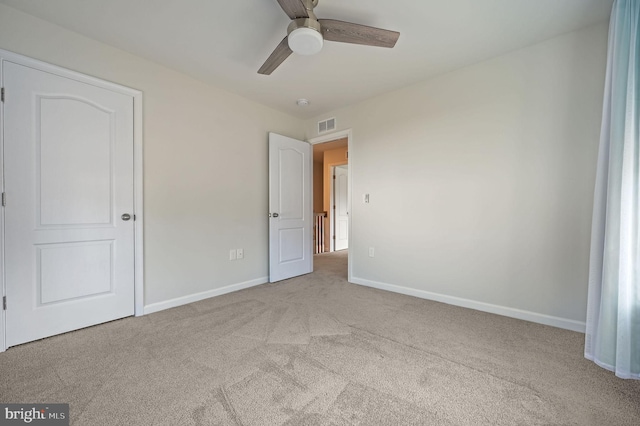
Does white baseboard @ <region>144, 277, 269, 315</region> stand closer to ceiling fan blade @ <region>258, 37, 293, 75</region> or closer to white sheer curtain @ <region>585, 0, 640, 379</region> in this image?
ceiling fan blade @ <region>258, 37, 293, 75</region>

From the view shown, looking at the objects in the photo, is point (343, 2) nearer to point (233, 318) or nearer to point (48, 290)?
point (233, 318)

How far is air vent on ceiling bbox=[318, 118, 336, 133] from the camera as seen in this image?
12.4ft

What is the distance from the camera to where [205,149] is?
2.93 meters

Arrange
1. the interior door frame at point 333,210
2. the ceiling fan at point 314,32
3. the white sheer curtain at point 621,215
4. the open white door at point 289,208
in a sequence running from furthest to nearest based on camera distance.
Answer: the interior door frame at point 333,210 < the open white door at point 289,208 < the ceiling fan at point 314,32 < the white sheer curtain at point 621,215

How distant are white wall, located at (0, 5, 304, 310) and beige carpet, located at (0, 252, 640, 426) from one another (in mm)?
591

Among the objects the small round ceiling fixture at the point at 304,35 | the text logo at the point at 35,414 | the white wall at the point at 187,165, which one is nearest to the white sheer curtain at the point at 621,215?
the small round ceiling fixture at the point at 304,35

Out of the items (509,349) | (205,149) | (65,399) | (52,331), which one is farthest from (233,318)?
(509,349)

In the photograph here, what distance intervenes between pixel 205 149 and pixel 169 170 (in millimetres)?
472

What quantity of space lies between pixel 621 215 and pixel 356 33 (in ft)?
6.42

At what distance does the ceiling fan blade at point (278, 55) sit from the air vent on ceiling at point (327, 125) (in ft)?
5.59

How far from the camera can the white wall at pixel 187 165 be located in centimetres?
213

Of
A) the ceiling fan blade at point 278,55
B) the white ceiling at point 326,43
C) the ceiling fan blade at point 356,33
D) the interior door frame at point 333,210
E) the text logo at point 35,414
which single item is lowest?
the text logo at point 35,414

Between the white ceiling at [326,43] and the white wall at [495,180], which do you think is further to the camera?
the white wall at [495,180]

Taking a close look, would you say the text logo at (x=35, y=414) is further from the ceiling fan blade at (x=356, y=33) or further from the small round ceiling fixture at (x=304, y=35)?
the ceiling fan blade at (x=356, y=33)
